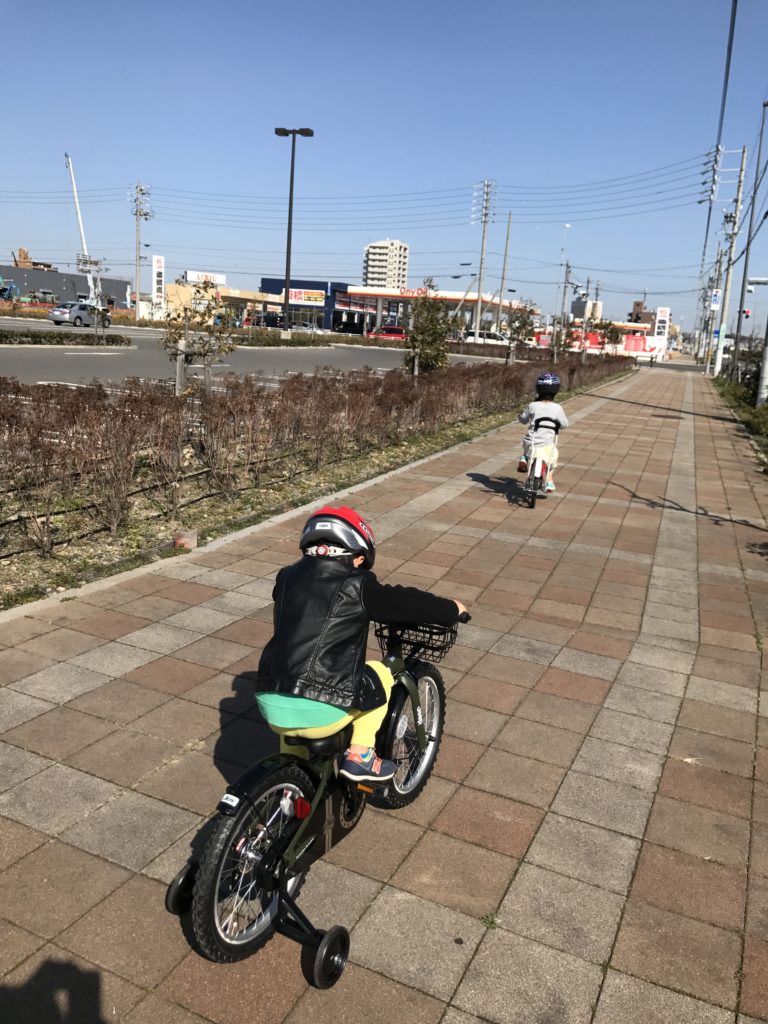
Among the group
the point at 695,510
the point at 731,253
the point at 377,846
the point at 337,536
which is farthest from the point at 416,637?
the point at 731,253

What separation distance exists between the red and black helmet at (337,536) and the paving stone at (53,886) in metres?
1.49

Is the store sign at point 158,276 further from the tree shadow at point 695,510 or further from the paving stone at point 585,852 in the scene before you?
the paving stone at point 585,852

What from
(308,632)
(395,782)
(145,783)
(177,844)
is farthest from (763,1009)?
(145,783)

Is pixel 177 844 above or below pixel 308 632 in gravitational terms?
below

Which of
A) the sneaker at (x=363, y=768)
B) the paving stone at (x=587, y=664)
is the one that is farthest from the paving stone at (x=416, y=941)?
the paving stone at (x=587, y=664)

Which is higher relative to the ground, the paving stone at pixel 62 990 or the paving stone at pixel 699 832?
the paving stone at pixel 699 832

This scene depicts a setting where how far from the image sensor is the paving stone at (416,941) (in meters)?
2.63

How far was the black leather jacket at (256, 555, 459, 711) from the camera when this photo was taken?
2.69 metres

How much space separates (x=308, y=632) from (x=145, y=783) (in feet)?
4.81

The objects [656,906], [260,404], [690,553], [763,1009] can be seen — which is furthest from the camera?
[260,404]

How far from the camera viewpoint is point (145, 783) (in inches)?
141

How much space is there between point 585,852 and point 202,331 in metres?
10.3

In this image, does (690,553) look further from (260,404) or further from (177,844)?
(177,844)

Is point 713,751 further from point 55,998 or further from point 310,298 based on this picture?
point 310,298
